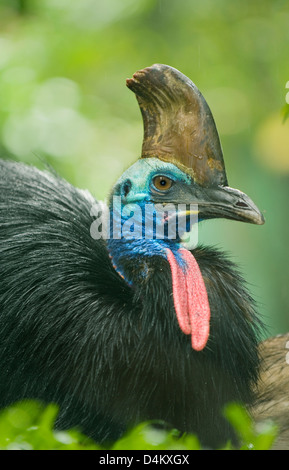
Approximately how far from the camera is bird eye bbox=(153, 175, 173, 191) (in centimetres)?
254

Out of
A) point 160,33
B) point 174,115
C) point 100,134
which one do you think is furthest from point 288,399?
point 160,33

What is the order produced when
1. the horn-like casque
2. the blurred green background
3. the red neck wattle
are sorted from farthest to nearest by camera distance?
the blurred green background < the horn-like casque < the red neck wattle

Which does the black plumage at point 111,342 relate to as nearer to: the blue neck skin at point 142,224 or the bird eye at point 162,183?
the blue neck skin at point 142,224

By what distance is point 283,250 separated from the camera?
509 cm

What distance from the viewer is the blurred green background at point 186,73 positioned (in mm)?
4773

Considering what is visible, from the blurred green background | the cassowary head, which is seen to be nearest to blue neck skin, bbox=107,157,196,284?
the cassowary head

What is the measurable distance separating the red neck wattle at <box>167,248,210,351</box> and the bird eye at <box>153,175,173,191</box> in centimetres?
21

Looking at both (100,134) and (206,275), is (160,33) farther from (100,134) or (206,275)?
(206,275)

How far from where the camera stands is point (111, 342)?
2.41 metres

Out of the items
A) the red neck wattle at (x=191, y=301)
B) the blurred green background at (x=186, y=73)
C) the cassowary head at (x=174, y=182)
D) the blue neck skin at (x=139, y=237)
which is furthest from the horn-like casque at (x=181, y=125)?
the blurred green background at (x=186, y=73)

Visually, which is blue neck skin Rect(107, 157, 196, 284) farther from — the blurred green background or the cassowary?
the blurred green background

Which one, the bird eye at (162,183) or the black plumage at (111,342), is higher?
the bird eye at (162,183)

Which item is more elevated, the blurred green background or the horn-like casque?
the blurred green background

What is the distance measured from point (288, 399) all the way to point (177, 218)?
0.73 m
